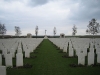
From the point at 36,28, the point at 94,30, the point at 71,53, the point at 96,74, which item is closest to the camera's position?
the point at 96,74

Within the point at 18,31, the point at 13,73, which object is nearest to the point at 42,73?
the point at 13,73

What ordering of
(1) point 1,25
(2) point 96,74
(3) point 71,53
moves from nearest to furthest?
(2) point 96,74 → (3) point 71,53 → (1) point 1,25

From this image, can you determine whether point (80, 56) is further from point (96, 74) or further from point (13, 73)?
point (13, 73)

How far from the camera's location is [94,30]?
61719 millimetres

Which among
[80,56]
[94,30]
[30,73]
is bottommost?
[30,73]

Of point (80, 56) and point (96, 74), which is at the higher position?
point (80, 56)

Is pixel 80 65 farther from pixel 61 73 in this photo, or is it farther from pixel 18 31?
pixel 18 31

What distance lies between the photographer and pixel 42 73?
6.44 metres

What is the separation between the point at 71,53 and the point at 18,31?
81263mm

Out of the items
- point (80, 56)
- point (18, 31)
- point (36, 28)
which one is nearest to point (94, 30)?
point (36, 28)

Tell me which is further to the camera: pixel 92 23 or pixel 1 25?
pixel 1 25

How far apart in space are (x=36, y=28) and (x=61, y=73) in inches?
3116

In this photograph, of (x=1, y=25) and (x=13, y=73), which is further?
(x=1, y=25)

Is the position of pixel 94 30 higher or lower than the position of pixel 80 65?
higher
